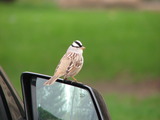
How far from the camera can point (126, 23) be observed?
80.6ft

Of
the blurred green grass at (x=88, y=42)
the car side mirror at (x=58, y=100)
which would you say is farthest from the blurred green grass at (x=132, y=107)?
the car side mirror at (x=58, y=100)

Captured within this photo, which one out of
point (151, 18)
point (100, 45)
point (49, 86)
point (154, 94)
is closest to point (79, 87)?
point (49, 86)

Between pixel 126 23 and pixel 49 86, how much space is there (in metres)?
21.6

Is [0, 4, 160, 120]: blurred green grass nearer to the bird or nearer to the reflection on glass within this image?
the bird

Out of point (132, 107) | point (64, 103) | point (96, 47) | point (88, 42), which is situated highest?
point (64, 103)

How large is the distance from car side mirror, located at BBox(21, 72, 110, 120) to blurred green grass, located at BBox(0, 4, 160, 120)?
22.7 feet

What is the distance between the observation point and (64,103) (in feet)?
9.75

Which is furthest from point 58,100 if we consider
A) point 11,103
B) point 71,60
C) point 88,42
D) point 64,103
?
point 88,42

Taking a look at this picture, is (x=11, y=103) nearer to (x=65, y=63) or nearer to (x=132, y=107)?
(x=65, y=63)

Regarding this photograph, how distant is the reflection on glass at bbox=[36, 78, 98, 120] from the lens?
112 inches

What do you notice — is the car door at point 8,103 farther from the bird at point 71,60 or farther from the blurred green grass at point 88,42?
the blurred green grass at point 88,42

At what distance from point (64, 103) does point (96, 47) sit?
15.5 metres

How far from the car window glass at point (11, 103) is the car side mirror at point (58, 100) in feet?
0.27

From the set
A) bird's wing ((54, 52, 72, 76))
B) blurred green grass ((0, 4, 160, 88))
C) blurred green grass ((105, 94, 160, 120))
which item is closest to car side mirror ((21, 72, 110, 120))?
bird's wing ((54, 52, 72, 76))
